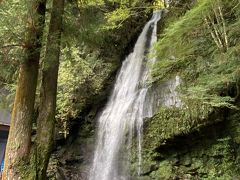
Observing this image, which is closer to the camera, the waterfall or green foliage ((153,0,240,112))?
green foliage ((153,0,240,112))

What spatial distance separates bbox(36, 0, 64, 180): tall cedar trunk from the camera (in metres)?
4.98

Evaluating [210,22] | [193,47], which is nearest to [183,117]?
[193,47]

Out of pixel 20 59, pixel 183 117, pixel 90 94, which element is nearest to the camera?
pixel 20 59

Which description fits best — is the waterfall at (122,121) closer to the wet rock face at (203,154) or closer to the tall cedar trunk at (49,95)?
the wet rock face at (203,154)

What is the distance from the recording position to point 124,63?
12594mm

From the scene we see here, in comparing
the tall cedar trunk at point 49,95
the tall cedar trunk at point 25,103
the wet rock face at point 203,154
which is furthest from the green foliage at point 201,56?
the tall cedar trunk at point 25,103

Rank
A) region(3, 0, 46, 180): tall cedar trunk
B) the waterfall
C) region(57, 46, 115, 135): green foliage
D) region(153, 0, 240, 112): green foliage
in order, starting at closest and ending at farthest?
region(3, 0, 46, 180): tall cedar trunk
region(153, 0, 240, 112): green foliage
the waterfall
region(57, 46, 115, 135): green foliage

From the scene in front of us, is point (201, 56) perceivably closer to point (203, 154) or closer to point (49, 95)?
point (203, 154)

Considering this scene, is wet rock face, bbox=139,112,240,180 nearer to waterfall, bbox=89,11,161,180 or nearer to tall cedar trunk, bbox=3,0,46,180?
waterfall, bbox=89,11,161,180

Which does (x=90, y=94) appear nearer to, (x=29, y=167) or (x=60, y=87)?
(x=60, y=87)

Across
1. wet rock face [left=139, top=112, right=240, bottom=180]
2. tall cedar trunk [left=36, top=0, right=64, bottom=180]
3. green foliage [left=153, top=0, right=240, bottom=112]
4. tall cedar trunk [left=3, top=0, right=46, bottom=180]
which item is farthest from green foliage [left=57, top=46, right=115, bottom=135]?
tall cedar trunk [left=3, top=0, right=46, bottom=180]

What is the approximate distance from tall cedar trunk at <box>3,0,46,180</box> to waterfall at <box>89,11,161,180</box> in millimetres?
3955

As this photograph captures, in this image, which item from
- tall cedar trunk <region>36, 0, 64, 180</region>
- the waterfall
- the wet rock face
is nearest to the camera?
tall cedar trunk <region>36, 0, 64, 180</region>

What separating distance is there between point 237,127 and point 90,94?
6.00 meters
